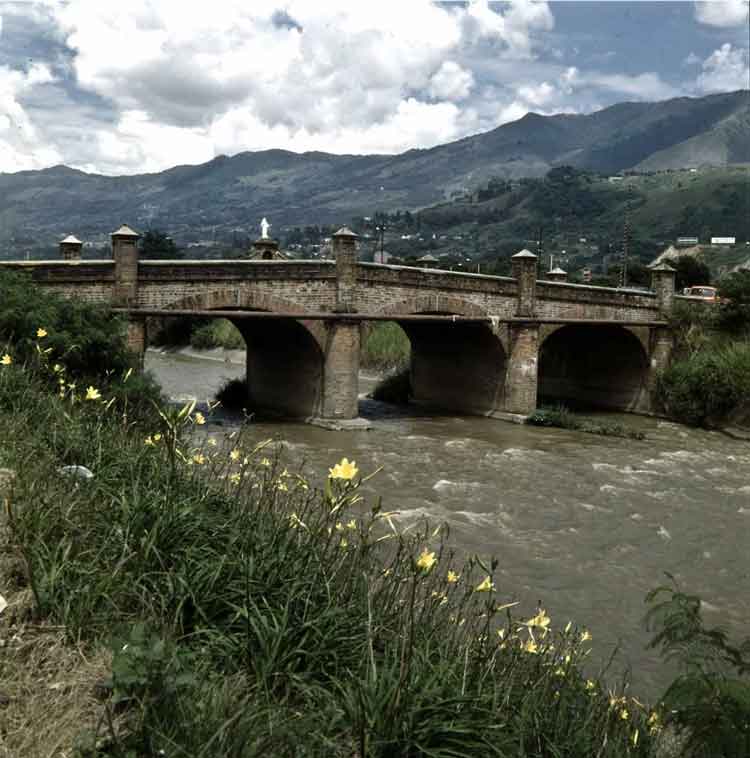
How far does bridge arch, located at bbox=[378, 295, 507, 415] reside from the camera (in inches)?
1024

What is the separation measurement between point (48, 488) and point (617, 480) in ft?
52.2

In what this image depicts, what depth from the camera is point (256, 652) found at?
3957mm

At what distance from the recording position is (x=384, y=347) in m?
38.4

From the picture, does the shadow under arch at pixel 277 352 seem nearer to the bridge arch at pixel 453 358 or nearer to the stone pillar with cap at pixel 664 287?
the bridge arch at pixel 453 358

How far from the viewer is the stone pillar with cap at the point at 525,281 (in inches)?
1071

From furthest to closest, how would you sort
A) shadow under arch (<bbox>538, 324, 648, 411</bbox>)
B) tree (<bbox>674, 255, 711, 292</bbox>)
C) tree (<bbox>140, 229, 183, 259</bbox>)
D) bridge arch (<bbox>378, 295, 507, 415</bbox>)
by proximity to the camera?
1. tree (<bbox>140, 229, 183, 259</bbox>)
2. tree (<bbox>674, 255, 711, 292</bbox>)
3. shadow under arch (<bbox>538, 324, 648, 411</bbox>)
4. bridge arch (<bbox>378, 295, 507, 415</bbox>)

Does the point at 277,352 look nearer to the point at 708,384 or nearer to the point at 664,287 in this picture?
the point at 708,384

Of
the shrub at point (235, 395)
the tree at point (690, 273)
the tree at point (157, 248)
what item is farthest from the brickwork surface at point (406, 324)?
the tree at point (157, 248)

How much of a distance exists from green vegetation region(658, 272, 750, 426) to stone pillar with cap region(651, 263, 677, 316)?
0.41 meters

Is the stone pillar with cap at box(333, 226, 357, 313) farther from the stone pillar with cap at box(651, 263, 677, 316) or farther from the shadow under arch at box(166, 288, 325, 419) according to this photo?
the stone pillar with cap at box(651, 263, 677, 316)

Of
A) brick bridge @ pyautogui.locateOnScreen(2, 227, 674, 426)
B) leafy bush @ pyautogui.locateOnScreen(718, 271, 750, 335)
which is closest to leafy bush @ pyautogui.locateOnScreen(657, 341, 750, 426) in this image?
leafy bush @ pyautogui.locateOnScreen(718, 271, 750, 335)

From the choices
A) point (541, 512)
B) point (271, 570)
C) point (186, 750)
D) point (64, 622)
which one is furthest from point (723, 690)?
point (541, 512)

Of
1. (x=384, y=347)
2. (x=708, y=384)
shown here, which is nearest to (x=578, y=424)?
(x=708, y=384)

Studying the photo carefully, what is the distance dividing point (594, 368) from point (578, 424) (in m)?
7.84
